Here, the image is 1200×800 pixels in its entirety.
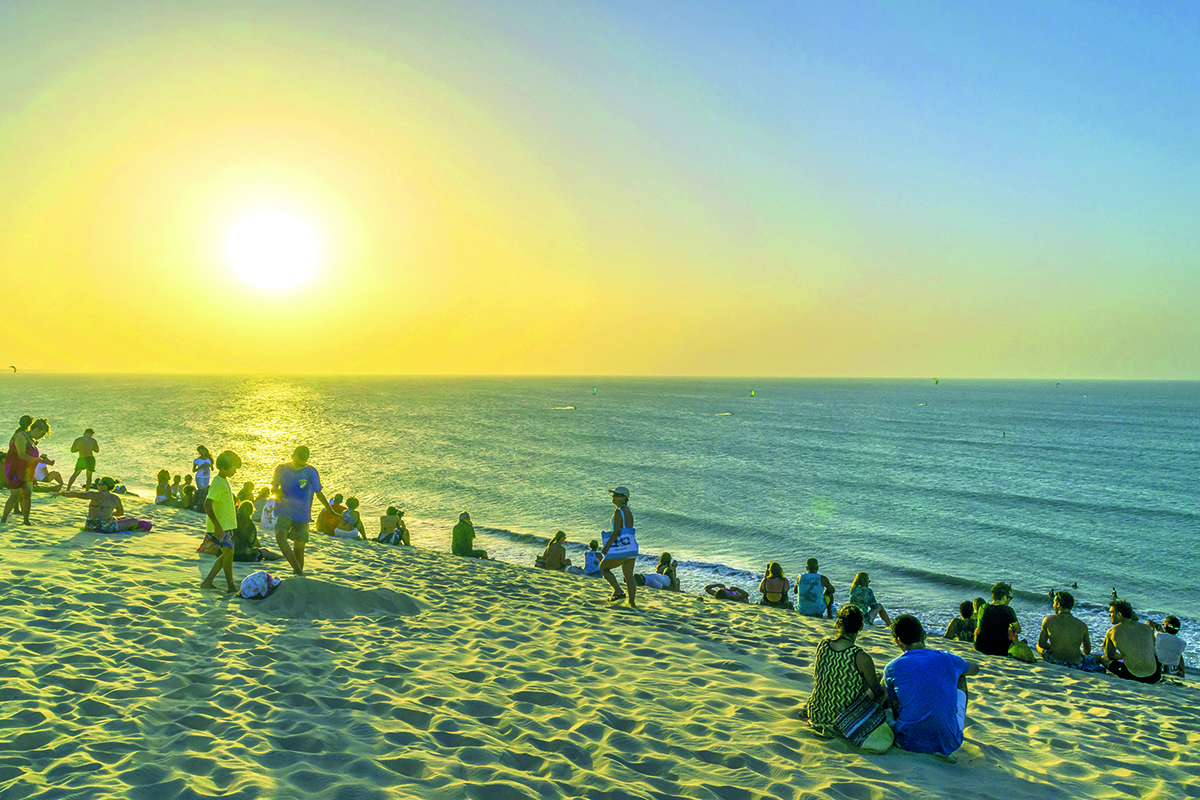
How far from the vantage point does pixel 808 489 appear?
38781 millimetres

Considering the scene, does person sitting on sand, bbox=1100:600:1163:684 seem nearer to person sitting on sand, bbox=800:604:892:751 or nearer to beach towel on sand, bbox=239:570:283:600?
person sitting on sand, bbox=800:604:892:751

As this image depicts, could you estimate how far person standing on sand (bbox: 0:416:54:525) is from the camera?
1059 centimetres

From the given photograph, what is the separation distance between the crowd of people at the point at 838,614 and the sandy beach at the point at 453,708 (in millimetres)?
334

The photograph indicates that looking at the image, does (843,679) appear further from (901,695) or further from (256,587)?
(256,587)

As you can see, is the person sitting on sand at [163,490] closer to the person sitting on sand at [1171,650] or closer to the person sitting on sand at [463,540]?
the person sitting on sand at [463,540]

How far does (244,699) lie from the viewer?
5246 millimetres

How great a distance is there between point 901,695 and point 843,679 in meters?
0.45

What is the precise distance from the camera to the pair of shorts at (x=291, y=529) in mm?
9227

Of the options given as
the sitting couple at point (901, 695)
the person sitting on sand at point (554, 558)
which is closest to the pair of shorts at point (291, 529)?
the person sitting on sand at point (554, 558)

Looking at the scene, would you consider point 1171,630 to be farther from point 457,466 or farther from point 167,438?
point 167,438

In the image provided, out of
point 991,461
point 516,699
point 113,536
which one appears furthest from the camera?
point 991,461

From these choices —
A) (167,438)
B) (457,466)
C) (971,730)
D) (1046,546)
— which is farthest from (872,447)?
(167,438)

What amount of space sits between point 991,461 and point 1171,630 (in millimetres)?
47481

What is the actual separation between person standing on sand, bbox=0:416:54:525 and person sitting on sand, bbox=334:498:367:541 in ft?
19.6
